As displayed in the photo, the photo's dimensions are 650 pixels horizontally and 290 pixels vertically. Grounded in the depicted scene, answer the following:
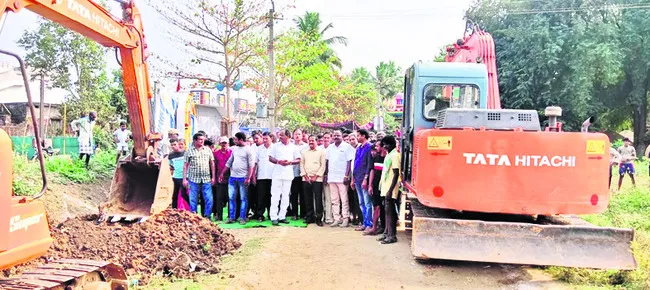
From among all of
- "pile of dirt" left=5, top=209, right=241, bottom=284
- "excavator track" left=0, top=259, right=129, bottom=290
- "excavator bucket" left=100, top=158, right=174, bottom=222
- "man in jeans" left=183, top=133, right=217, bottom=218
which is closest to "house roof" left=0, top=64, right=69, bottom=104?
"man in jeans" left=183, top=133, right=217, bottom=218

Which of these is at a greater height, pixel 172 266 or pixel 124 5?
pixel 124 5

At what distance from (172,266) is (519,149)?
403 cm

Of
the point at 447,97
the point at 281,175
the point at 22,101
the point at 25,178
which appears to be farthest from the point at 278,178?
the point at 22,101

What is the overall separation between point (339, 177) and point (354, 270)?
332 centimetres

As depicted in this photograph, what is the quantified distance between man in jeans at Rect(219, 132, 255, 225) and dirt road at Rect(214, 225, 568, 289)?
194 cm

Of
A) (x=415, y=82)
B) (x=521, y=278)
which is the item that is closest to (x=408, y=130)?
(x=415, y=82)

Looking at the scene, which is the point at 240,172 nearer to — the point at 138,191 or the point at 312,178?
the point at 312,178

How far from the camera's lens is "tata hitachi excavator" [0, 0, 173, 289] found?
334 cm

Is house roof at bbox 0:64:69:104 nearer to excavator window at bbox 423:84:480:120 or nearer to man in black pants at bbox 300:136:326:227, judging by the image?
man in black pants at bbox 300:136:326:227

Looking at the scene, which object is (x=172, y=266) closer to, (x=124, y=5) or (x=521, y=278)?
(x=124, y=5)

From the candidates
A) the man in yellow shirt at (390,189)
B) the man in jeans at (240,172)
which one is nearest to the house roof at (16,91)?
the man in jeans at (240,172)

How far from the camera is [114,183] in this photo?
7.32 metres

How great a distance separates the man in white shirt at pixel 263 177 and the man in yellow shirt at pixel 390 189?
2.69 m

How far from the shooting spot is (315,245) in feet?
26.5
